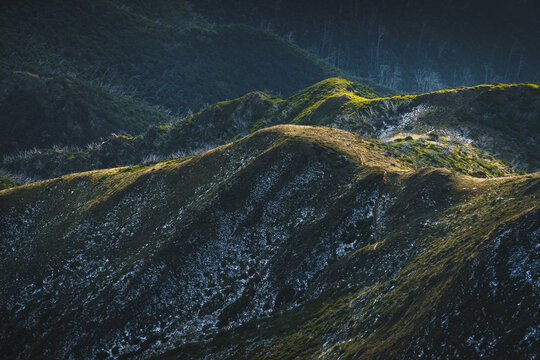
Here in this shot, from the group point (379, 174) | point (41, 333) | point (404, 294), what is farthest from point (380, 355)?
point (41, 333)

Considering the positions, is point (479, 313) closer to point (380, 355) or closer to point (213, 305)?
point (380, 355)

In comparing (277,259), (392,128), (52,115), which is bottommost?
(52,115)

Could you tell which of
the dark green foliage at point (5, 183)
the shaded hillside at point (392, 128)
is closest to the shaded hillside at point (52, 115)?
the shaded hillside at point (392, 128)

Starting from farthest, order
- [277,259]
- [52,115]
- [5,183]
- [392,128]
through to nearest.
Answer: [52,115], [5,183], [392,128], [277,259]

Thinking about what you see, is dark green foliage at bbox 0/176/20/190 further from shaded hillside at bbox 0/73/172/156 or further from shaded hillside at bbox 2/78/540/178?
shaded hillside at bbox 0/73/172/156

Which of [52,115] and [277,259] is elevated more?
[277,259]

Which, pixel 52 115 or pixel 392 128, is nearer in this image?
pixel 392 128

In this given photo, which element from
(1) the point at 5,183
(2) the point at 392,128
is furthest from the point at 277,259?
(1) the point at 5,183

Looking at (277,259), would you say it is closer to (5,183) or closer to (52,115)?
(5,183)
